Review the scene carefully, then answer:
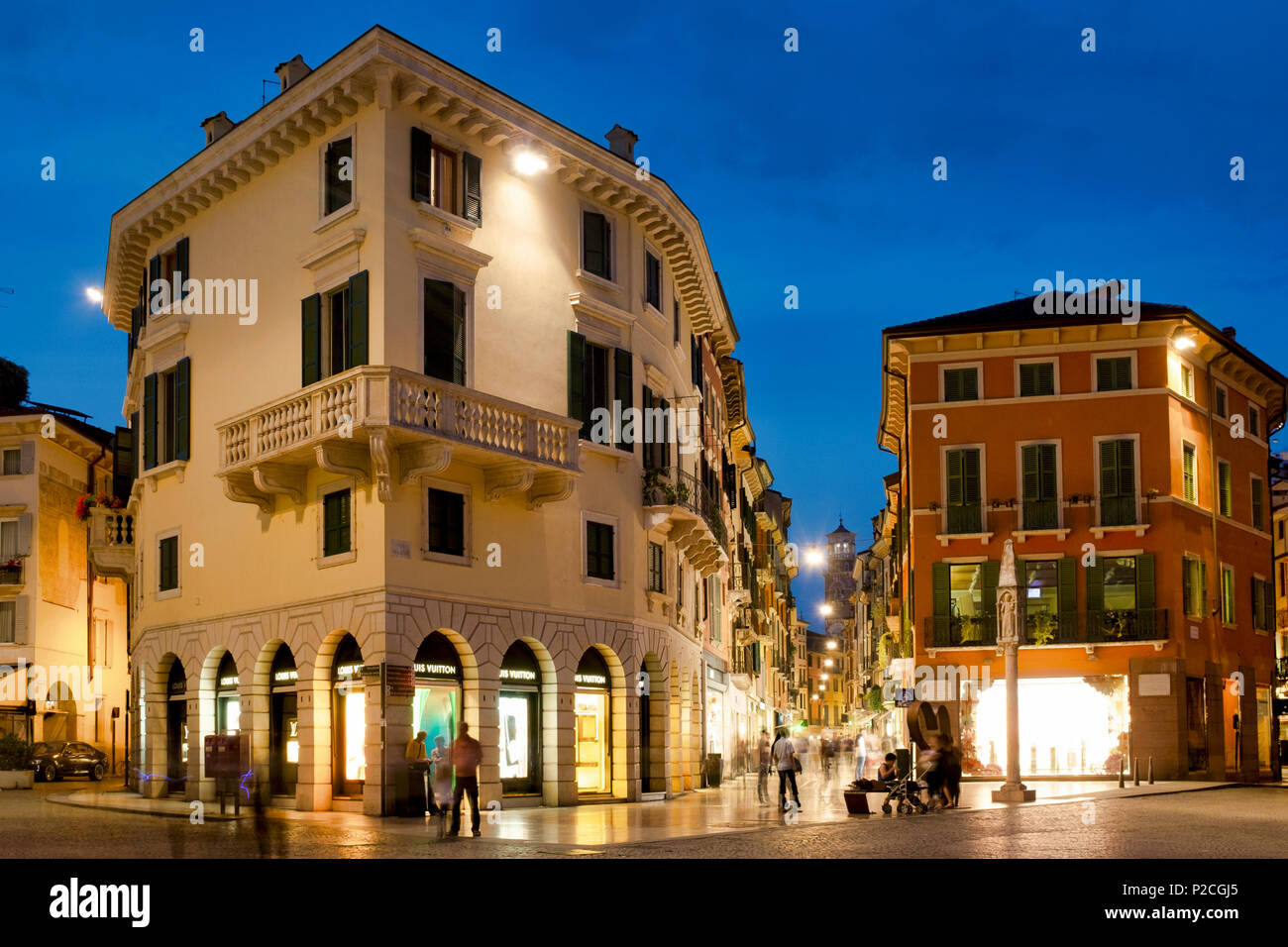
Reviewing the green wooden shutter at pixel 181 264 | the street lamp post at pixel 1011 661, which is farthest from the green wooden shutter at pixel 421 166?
the street lamp post at pixel 1011 661

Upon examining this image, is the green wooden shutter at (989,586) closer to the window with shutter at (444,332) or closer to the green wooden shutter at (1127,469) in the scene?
the green wooden shutter at (1127,469)

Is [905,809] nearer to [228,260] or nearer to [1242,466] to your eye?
[228,260]

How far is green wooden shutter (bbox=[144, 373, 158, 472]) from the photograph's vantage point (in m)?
35.3

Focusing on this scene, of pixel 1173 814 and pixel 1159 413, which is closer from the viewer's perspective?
pixel 1173 814

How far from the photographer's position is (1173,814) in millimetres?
28172

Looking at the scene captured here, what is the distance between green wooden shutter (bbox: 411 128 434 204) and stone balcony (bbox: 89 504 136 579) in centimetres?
1588

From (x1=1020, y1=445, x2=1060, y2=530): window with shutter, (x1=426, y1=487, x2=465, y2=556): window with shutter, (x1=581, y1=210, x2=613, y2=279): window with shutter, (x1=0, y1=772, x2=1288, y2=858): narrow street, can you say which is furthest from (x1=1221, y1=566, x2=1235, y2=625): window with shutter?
(x1=426, y1=487, x2=465, y2=556): window with shutter

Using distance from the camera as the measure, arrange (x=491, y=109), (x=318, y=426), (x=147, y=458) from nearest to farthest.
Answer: (x=318, y=426), (x=491, y=109), (x=147, y=458)

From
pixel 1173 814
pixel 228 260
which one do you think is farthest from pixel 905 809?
pixel 228 260

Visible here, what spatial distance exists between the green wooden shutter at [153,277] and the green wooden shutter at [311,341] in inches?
304

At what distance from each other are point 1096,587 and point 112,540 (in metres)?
28.5

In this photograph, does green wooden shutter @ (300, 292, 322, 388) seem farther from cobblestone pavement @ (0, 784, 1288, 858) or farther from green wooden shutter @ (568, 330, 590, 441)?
cobblestone pavement @ (0, 784, 1288, 858)

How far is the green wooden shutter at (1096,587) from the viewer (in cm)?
4500

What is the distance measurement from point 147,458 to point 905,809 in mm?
19477
